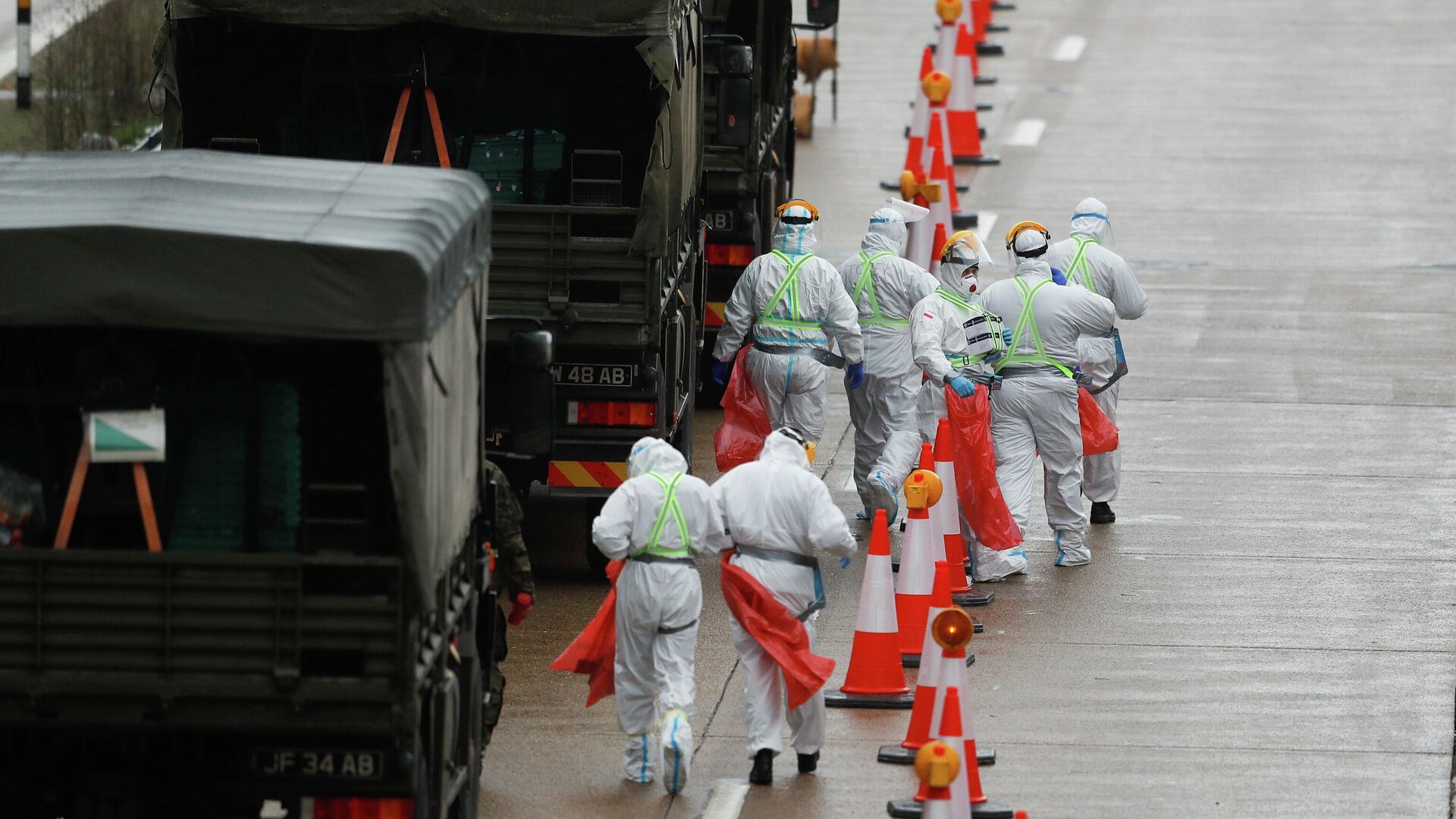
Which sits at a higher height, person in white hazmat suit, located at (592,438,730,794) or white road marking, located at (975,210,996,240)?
person in white hazmat suit, located at (592,438,730,794)

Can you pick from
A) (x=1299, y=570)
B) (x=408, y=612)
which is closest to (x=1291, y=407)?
(x=1299, y=570)

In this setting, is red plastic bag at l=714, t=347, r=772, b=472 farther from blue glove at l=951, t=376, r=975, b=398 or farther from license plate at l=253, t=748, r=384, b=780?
license plate at l=253, t=748, r=384, b=780

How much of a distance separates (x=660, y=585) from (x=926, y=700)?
4.02 feet

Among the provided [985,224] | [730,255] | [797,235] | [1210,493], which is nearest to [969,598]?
[797,235]

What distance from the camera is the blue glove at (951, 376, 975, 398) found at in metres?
13.2

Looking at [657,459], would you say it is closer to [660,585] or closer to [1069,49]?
[660,585]

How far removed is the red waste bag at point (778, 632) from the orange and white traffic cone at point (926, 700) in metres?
0.40

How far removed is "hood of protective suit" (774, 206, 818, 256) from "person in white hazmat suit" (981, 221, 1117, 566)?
105cm

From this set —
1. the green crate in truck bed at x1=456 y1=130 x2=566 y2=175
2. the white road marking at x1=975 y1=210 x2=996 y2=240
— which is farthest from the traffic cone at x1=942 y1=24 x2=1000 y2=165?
the green crate in truck bed at x1=456 y1=130 x2=566 y2=175

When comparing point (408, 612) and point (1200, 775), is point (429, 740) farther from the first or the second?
point (1200, 775)

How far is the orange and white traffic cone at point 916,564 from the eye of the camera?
11117 millimetres

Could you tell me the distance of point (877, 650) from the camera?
11.1 metres

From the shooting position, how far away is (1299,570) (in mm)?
13586

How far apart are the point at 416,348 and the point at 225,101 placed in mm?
6259
